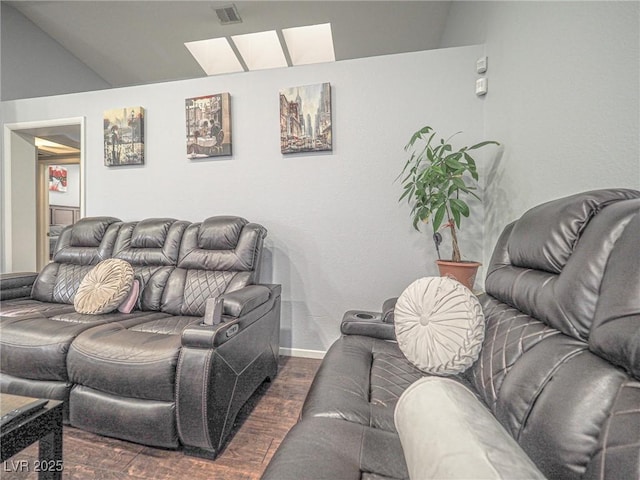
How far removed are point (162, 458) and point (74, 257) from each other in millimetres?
1921

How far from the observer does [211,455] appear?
1276 mm

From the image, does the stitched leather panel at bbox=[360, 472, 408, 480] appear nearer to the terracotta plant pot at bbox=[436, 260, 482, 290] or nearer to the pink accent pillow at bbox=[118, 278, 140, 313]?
the terracotta plant pot at bbox=[436, 260, 482, 290]

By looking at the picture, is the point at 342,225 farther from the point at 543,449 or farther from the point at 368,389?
the point at 543,449

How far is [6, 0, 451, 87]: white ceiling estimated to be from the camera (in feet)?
9.19

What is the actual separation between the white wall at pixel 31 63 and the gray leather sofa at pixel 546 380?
185 inches

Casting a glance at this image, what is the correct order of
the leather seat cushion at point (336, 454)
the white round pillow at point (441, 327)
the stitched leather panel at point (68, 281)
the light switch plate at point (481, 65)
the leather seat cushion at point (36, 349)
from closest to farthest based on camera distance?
1. the leather seat cushion at point (336, 454)
2. the white round pillow at point (441, 327)
3. the leather seat cushion at point (36, 349)
4. the light switch plate at point (481, 65)
5. the stitched leather panel at point (68, 281)

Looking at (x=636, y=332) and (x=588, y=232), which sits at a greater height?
(x=588, y=232)

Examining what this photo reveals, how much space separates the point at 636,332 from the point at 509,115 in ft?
5.43

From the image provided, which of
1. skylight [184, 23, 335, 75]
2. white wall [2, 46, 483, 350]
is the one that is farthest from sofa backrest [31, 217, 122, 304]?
skylight [184, 23, 335, 75]

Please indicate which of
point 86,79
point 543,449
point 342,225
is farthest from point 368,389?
point 86,79

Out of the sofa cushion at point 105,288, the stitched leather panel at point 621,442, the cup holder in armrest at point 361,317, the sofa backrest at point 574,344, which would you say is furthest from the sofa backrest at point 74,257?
the stitched leather panel at point 621,442

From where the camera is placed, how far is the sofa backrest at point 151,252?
6.75ft

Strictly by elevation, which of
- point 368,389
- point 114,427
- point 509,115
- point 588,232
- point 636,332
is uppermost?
point 509,115

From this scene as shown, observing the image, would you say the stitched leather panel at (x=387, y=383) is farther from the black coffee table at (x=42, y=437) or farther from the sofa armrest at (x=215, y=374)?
the black coffee table at (x=42, y=437)
